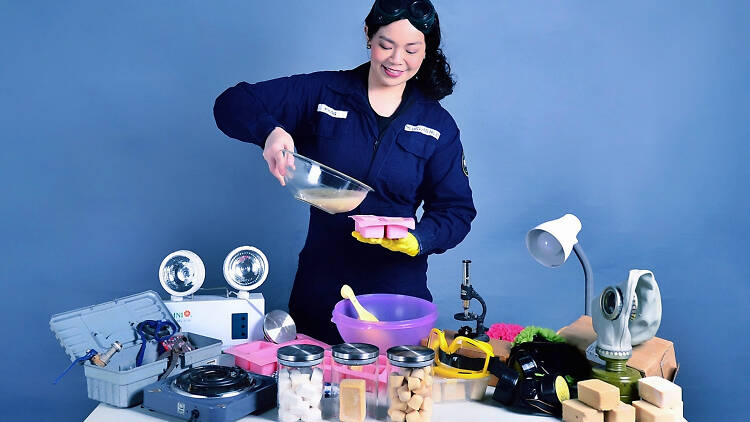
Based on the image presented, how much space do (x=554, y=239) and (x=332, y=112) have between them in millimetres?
928

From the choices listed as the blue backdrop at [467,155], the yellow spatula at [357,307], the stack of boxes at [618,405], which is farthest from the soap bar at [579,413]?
the blue backdrop at [467,155]

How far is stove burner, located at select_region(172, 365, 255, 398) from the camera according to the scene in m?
1.76

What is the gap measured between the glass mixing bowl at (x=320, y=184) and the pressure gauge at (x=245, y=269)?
37 centimetres

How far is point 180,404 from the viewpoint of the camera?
1.73m

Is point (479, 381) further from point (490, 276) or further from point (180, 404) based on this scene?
point (490, 276)

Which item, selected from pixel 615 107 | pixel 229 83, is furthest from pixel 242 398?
pixel 615 107

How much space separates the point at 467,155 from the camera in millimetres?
3721

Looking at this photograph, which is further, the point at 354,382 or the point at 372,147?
the point at 372,147

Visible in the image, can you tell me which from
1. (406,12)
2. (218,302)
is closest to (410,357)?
(218,302)

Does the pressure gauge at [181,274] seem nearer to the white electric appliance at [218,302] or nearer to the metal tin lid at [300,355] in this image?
the white electric appliance at [218,302]

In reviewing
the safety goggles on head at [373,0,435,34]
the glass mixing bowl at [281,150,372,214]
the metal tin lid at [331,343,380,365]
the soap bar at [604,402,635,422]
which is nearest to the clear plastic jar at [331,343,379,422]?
the metal tin lid at [331,343,380,365]

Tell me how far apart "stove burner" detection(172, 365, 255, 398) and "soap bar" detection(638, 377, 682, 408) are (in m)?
0.98

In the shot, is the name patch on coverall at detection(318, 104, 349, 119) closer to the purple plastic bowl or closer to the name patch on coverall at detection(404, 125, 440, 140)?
the name patch on coverall at detection(404, 125, 440, 140)

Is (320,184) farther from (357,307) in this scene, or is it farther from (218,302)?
(218,302)
